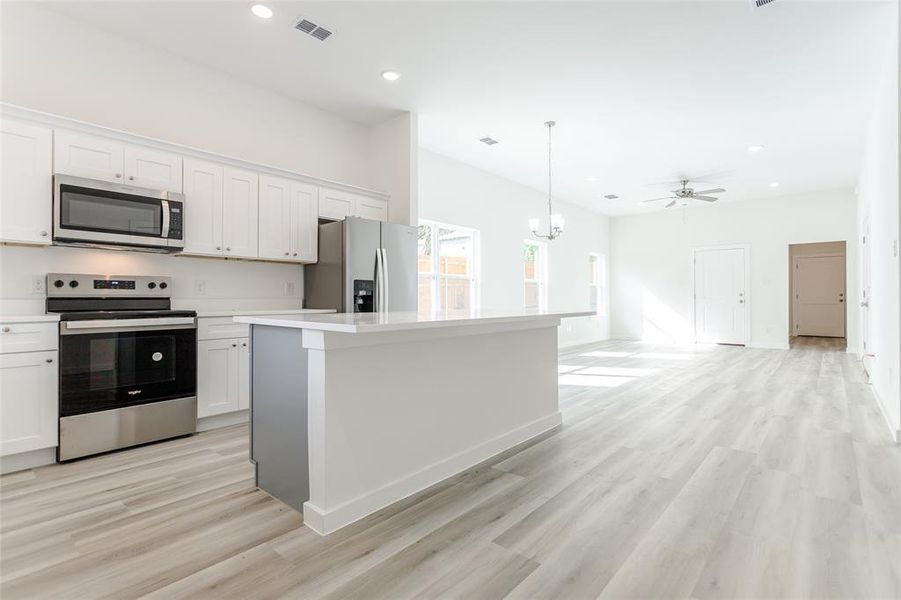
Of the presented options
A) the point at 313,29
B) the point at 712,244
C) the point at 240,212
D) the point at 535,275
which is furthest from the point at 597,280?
the point at 313,29

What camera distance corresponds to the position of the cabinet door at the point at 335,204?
14.1 ft

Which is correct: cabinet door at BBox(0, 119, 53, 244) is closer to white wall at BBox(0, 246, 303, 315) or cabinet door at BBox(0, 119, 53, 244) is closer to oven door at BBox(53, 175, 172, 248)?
oven door at BBox(53, 175, 172, 248)

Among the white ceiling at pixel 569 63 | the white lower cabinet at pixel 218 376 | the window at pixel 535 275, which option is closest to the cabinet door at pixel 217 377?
the white lower cabinet at pixel 218 376

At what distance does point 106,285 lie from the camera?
10.5 ft

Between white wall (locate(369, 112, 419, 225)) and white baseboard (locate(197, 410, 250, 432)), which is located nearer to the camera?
white baseboard (locate(197, 410, 250, 432))

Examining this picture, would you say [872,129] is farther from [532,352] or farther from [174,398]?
[174,398]

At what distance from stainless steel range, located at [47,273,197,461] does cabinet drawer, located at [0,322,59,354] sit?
0.15ft

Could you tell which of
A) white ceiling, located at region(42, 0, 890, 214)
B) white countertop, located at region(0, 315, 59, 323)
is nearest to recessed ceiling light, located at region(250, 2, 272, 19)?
white ceiling, located at region(42, 0, 890, 214)

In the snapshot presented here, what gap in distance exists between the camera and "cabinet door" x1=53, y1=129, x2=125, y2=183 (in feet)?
9.39

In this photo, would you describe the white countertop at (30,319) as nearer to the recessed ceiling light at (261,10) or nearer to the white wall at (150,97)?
the white wall at (150,97)

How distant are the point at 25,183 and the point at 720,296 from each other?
10.3m

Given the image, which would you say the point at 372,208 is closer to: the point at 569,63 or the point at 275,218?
the point at 275,218

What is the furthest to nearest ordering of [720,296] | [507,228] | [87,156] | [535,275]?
1. [720,296]
2. [535,275]
3. [507,228]
4. [87,156]

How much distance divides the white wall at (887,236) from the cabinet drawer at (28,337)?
540 cm
